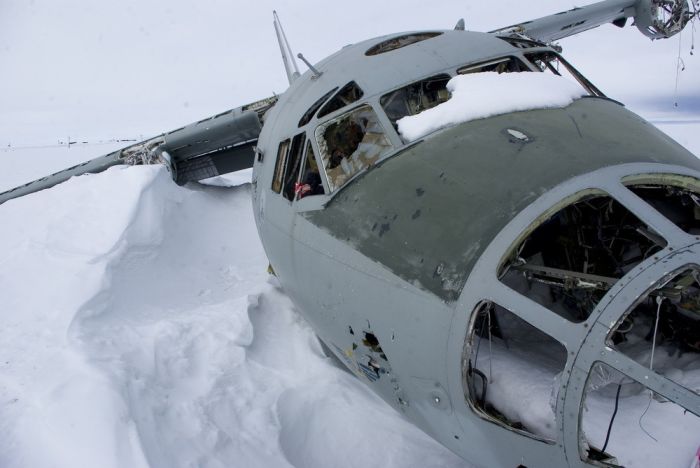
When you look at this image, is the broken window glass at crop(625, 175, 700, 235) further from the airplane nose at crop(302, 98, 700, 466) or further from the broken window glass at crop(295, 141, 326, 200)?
the broken window glass at crop(295, 141, 326, 200)

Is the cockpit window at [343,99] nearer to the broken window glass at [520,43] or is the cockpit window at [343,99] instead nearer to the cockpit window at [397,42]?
the cockpit window at [397,42]

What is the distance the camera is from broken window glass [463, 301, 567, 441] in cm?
298

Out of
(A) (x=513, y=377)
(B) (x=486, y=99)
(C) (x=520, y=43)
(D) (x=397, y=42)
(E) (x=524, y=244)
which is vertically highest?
(D) (x=397, y=42)

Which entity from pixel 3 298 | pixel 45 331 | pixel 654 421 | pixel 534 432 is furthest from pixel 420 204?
pixel 3 298

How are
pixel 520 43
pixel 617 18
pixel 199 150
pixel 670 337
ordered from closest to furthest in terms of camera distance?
pixel 670 337 < pixel 520 43 < pixel 199 150 < pixel 617 18

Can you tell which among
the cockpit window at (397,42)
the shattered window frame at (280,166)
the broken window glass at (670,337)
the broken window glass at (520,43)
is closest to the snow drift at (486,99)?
the broken window glass at (520,43)

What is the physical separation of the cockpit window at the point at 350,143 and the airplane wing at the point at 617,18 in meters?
9.24

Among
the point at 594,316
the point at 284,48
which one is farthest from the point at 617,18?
the point at 594,316

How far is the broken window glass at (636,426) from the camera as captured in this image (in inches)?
129

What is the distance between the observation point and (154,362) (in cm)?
578

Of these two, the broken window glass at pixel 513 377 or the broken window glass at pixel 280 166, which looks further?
the broken window glass at pixel 280 166

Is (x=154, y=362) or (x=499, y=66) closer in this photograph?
(x=499, y=66)

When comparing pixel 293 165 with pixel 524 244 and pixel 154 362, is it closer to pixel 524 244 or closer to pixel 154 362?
→ pixel 524 244

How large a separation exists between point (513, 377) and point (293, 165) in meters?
2.91
